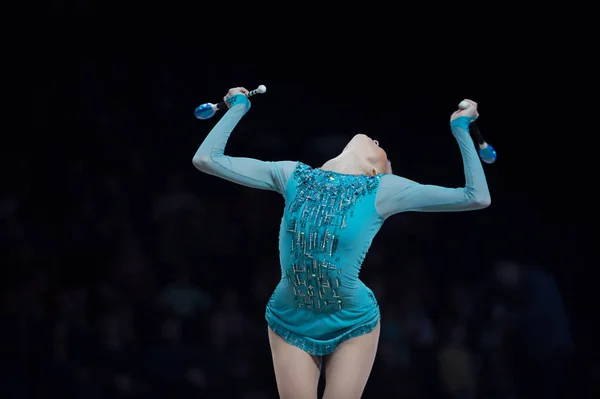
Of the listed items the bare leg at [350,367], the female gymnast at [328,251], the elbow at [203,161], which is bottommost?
the bare leg at [350,367]

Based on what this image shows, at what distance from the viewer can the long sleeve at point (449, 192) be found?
2574mm

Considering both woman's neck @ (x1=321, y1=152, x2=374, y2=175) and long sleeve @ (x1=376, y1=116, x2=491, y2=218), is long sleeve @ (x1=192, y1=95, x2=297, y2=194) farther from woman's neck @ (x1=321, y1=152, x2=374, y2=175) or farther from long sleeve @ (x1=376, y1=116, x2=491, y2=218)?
long sleeve @ (x1=376, y1=116, x2=491, y2=218)

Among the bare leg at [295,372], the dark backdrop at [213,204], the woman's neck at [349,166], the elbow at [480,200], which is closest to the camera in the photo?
the elbow at [480,200]

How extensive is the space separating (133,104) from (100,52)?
265 mm

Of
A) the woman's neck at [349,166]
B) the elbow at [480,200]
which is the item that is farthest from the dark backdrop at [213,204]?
the elbow at [480,200]

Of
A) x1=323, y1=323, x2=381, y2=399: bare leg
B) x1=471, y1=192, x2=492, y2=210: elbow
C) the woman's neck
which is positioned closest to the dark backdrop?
the woman's neck

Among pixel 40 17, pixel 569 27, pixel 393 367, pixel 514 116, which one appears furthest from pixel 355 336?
pixel 40 17

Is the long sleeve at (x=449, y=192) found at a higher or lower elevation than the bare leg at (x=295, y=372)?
higher

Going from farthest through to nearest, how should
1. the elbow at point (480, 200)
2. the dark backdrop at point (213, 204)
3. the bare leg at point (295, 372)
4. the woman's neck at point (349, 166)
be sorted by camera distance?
the dark backdrop at point (213, 204) < the woman's neck at point (349, 166) < the bare leg at point (295, 372) < the elbow at point (480, 200)

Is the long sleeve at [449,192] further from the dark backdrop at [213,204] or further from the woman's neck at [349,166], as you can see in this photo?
the dark backdrop at [213,204]

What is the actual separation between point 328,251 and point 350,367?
13.3 inches

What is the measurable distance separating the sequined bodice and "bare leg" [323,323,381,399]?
12 cm

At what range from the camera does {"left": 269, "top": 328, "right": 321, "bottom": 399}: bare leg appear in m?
2.67

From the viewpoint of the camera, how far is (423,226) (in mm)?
4035
